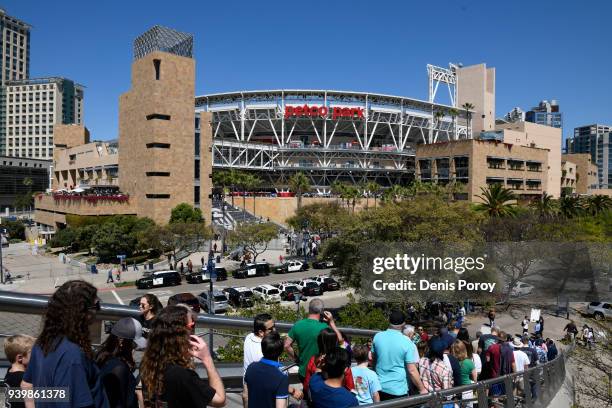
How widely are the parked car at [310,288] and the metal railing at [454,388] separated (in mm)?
26801

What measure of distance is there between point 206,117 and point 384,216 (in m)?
40.3

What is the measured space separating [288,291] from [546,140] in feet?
302

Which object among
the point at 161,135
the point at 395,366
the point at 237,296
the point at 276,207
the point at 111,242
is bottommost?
the point at 237,296

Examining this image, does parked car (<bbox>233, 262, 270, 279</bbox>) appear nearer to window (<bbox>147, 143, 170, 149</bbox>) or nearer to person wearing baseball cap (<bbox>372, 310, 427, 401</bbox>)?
window (<bbox>147, 143, 170, 149</bbox>)

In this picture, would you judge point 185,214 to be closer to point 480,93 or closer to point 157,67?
point 157,67

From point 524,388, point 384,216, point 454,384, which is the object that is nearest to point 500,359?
point 524,388

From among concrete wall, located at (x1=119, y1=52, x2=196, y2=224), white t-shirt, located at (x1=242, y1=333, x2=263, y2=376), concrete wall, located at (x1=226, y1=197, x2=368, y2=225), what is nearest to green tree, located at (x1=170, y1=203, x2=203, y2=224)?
concrete wall, located at (x1=119, y1=52, x2=196, y2=224)

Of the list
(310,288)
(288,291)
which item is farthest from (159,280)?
(310,288)

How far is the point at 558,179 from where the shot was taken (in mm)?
99938

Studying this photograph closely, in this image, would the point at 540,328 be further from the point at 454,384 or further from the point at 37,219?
the point at 37,219

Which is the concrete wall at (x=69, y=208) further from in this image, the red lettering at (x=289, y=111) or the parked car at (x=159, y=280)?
the red lettering at (x=289, y=111)

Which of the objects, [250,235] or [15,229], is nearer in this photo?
[250,235]

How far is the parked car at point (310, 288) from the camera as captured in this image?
37000mm

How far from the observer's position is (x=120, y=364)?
380 centimetres
